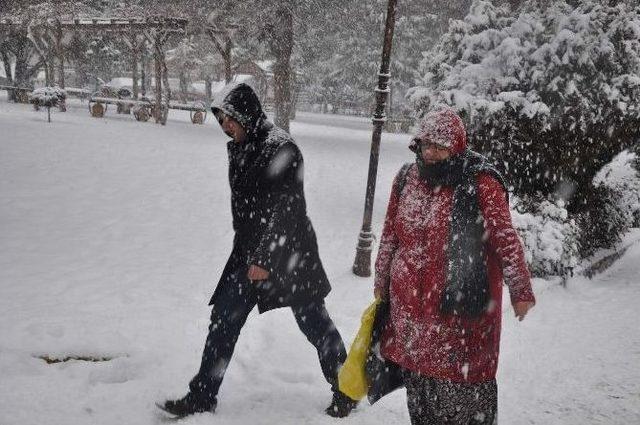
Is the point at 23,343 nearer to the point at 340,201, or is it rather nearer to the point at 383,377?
the point at 383,377

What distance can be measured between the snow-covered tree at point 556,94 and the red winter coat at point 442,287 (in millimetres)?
4435

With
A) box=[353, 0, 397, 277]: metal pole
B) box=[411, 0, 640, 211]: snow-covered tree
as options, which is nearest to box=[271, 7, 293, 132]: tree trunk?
box=[411, 0, 640, 211]: snow-covered tree

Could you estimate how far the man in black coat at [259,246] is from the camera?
9.71 feet

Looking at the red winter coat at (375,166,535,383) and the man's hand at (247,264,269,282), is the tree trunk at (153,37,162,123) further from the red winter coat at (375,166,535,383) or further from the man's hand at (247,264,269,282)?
the red winter coat at (375,166,535,383)

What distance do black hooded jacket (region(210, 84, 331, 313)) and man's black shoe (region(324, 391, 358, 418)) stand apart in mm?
650

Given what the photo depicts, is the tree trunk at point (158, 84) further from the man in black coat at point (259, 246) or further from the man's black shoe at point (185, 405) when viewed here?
the man's black shoe at point (185, 405)

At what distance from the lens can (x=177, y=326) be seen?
14.7ft

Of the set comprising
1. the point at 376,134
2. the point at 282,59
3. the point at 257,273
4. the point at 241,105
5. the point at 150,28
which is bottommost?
the point at 257,273

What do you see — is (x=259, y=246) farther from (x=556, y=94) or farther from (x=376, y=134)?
(x=556, y=94)

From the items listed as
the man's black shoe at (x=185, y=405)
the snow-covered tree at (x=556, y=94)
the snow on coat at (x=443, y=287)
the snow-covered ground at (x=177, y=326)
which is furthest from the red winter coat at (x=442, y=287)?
the snow-covered tree at (x=556, y=94)

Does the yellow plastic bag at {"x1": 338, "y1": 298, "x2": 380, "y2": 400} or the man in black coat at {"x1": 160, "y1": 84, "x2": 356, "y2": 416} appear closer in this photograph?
the yellow plastic bag at {"x1": 338, "y1": 298, "x2": 380, "y2": 400}

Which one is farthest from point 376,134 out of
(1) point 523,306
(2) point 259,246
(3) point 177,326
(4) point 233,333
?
(1) point 523,306

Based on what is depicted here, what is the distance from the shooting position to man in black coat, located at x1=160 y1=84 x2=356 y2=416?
9.71ft

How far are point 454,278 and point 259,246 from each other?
3.63ft
